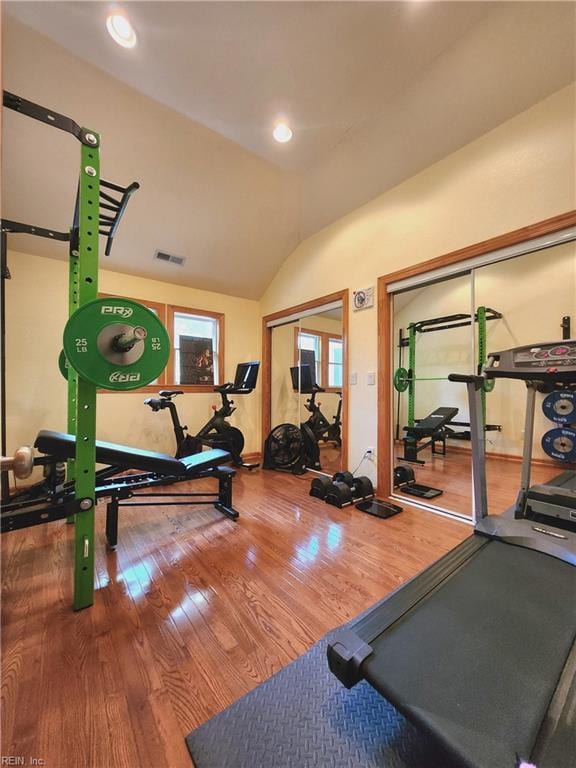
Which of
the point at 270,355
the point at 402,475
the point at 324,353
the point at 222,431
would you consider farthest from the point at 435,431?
the point at 222,431

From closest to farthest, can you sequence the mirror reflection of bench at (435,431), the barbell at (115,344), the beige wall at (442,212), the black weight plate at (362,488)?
the barbell at (115,344)
the beige wall at (442,212)
the black weight plate at (362,488)
the mirror reflection of bench at (435,431)

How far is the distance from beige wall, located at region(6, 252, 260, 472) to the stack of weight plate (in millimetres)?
4345

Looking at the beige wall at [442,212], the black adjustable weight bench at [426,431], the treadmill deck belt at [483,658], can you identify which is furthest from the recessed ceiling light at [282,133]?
the treadmill deck belt at [483,658]

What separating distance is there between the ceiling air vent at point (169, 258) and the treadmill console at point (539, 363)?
11.4 ft

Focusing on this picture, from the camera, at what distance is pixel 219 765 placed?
883mm

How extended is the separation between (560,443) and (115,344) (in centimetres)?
411

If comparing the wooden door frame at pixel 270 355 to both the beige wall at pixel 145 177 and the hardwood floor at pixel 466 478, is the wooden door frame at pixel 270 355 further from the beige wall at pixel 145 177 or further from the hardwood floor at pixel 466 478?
the hardwood floor at pixel 466 478

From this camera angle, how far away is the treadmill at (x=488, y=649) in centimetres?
79

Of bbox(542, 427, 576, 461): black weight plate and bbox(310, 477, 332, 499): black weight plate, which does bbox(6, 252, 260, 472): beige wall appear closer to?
bbox(310, 477, 332, 499): black weight plate

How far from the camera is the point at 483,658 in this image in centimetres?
99

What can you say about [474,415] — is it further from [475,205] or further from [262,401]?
[262,401]

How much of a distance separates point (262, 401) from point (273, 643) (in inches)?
137

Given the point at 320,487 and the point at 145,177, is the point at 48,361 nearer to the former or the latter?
the point at 145,177

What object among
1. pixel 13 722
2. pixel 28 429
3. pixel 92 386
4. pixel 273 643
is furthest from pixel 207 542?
pixel 28 429
